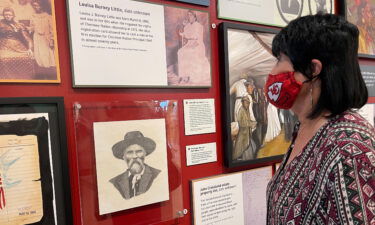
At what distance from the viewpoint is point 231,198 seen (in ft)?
4.20

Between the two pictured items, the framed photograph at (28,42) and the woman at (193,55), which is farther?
the woman at (193,55)

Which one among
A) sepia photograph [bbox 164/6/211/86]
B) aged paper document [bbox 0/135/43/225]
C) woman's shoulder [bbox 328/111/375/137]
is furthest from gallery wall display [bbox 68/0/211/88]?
woman's shoulder [bbox 328/111/375/137]

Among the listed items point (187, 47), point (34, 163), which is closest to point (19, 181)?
point (34, 163)

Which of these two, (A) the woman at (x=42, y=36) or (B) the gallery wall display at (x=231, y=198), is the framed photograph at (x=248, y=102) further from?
(A) the woman at (x=42, y=36)

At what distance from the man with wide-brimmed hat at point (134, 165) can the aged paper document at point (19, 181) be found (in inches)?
9.5

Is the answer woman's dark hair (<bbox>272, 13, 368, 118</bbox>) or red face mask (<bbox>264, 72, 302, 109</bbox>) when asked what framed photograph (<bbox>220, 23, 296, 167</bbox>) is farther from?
woman's dark hair (<bbox>272, 13, 368, 118</bbox>)

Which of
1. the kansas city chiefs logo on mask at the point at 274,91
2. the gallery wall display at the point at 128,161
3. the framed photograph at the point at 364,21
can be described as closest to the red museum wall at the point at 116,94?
the gallery wall display at the point at 128,161

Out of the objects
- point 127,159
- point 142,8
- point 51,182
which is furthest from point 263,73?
point 51,182

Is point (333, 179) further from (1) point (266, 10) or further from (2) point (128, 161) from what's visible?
(1) point (266, 10)

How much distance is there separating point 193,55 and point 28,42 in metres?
0.59

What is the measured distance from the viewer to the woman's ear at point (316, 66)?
68 cm

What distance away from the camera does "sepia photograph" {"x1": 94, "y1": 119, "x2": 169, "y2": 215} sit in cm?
96

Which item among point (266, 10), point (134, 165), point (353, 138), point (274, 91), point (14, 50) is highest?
point (266, 10)

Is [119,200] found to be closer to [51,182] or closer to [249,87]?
[51,182]
